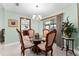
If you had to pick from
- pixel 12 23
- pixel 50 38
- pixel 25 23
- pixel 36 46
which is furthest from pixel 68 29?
pixel 12 23

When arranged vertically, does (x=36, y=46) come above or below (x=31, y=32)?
below

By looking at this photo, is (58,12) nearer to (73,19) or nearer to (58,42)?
(73,19)

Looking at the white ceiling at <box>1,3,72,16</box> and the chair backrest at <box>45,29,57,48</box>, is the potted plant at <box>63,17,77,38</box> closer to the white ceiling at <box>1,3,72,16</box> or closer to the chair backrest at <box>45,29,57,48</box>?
the chair backrest at <box>45,29,57,48</box>

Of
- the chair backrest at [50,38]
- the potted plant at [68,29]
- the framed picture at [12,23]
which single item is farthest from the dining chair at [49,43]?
the framed picture at [12,23]

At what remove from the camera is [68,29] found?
94.0 inches

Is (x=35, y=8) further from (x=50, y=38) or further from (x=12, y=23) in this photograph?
(x=50, y=38)

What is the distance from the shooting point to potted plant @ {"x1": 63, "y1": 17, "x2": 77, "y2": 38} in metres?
2.36

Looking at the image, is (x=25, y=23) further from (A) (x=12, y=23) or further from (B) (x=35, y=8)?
(B) (x=35, y=8)

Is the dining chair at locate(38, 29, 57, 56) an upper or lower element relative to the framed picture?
lower

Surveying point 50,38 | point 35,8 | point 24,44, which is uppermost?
point 35,8

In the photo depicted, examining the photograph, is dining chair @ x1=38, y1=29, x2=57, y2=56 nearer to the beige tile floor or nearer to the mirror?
the beige tile floor

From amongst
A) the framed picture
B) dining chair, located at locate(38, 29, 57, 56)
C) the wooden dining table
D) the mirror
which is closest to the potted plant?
dining chair, located at locate(38, 29, 57, 56)

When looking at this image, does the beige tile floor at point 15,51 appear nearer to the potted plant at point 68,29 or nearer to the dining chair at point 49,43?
the dining chair at point 49,43

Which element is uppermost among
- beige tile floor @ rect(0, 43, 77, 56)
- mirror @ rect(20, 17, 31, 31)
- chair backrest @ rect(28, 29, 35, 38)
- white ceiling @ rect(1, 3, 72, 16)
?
white ceiling @ rect(1, 3, 72, 16)
